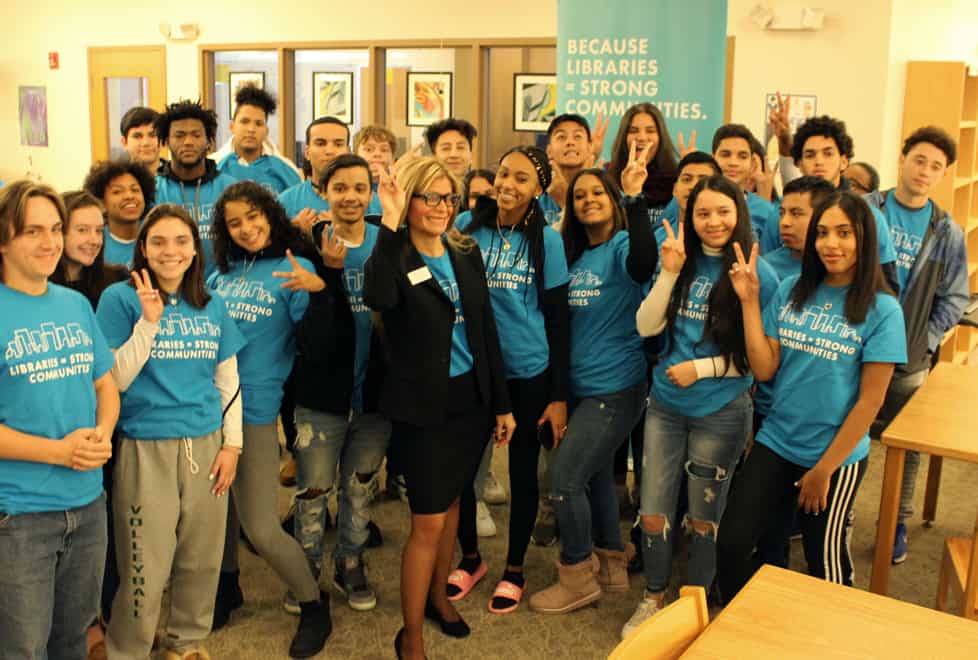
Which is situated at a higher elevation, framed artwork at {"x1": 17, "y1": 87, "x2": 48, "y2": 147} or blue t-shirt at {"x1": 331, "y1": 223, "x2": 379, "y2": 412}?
framed artwork at {"x1": 17, "y1": 87, "x2": 48, "y2": 147}

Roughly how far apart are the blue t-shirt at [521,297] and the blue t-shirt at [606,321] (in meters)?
0.10

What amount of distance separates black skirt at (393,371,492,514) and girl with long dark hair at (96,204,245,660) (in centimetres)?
51

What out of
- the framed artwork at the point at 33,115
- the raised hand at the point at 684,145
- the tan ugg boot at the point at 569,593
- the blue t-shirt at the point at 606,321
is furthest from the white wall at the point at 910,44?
the framed artwork at the point at 33,115

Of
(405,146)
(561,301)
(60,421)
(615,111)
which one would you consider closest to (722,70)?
(615,111)

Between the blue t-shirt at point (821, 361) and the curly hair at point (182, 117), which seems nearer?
the blue t-shirt at point (821, 361)

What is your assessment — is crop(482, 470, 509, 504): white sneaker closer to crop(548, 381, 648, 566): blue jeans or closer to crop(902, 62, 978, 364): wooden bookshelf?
crop(548, 381, 648, 566): blue jeans

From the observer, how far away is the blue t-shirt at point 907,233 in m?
3.66

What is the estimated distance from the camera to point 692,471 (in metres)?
2.92

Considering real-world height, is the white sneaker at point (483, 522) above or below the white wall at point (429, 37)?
below

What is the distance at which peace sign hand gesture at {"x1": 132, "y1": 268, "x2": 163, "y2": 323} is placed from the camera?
95.0 inches

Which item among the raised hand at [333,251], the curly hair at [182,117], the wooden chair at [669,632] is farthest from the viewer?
the curly hair at [182,117]

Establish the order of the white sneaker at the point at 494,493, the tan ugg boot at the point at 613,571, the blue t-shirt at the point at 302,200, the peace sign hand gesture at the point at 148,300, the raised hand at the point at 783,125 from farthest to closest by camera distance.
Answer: the white sneaker at the point at 494,493 < the raised hand at the point at 783,125 < the blue t-shirt at the point at 302,200 < the tan ugg boot at the point at 613,571 < the peace sign hand gesture at the point at 148,300

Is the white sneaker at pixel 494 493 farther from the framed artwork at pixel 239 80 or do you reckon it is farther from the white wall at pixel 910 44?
the framed artwork at pixel 239 80

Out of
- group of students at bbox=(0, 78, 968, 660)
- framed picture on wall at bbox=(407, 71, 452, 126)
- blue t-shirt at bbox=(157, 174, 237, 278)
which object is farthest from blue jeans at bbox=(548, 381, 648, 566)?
framed picture on wall at bbox=(407, 71, 452, 126)
